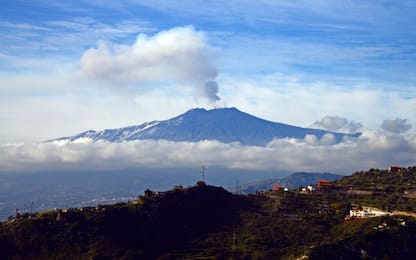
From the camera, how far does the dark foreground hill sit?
69.2 meters

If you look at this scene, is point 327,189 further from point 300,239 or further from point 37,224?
point 37,224

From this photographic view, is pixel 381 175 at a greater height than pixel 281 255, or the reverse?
pixel 381 175

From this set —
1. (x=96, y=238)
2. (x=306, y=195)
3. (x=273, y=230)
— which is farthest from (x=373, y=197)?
(x=96, y=238)

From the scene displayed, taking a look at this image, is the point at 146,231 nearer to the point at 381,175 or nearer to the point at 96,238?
the point at 96,238

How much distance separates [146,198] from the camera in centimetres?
8606

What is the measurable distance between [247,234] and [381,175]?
61782 mm

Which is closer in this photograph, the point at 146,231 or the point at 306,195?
the point at 146,231

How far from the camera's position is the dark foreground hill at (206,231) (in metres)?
69.2

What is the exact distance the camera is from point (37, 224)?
7381 cm

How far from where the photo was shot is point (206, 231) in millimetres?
82812

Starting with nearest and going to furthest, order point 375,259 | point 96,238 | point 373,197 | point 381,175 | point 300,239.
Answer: point 375,259 → point 96,238 → point 300,239 → point 373,197 → point 381,175

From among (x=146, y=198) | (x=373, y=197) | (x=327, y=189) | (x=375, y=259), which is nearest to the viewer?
(x=375, y=259)

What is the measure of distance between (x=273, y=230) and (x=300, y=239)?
4.94 m

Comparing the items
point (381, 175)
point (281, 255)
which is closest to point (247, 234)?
point (281, 255)
